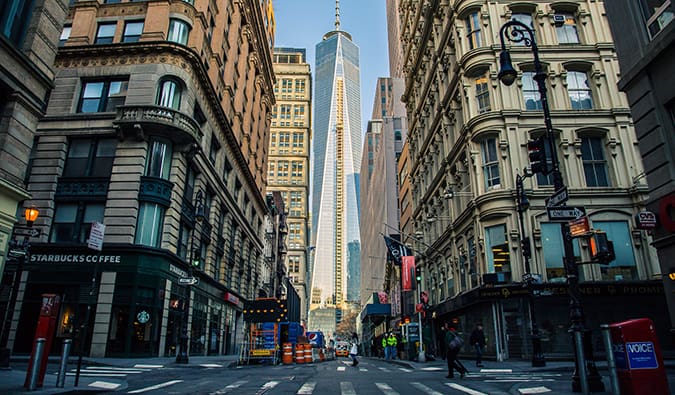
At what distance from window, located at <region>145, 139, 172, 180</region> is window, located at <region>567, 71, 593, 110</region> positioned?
25494mm

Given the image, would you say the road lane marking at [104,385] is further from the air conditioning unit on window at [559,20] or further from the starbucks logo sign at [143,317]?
the air conditioning unit on window at [559,20]

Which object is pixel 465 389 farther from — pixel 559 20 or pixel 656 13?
pixel 559 20

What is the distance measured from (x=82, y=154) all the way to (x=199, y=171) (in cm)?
754

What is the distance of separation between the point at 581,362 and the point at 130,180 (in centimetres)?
2476

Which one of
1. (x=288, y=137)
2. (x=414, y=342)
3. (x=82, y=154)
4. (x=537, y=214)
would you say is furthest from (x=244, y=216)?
(x=288, y=137)

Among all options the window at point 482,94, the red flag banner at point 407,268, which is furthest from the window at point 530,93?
the red flag banner at point 407,268

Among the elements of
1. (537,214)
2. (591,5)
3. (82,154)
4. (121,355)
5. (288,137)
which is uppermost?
(288,137)

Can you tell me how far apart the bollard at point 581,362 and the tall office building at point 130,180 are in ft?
57.2

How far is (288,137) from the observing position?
124312mm

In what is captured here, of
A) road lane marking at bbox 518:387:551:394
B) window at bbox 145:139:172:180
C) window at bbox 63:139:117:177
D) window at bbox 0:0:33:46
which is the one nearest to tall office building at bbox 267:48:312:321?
window at bbox 145:139:172:180

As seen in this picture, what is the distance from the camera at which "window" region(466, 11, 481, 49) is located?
100 ft

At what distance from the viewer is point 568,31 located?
29828mm

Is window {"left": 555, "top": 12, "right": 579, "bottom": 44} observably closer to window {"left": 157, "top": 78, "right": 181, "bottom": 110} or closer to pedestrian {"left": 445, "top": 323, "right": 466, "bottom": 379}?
pedestrian {"left": 445, "top": 323, "right": 466, "bottom": 379}

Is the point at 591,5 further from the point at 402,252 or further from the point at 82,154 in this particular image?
the point at 82,154
